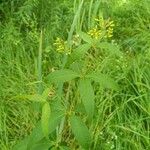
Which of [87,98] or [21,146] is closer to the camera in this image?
[87,98]

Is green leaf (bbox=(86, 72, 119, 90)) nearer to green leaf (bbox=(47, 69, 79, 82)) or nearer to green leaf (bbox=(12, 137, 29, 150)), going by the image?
green leaf (bbox=(47, 69, 79, 82))

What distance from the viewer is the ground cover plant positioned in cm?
150

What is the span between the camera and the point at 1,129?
2125 mm

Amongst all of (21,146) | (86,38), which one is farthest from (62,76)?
(21,146)

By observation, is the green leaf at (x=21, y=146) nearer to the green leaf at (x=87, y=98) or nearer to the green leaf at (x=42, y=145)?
the green leaf at (x=42, y=145)

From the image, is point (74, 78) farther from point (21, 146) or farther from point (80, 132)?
point (21, 146)

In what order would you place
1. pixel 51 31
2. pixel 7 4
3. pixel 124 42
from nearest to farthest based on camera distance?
pixel 124 42 < pixel 51 31 < pixel 7 4

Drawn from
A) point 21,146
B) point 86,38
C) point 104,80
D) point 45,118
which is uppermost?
point 86,38

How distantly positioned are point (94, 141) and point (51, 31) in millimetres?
1098

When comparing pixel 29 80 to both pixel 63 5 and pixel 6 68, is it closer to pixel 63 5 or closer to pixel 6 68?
pixel 6 68

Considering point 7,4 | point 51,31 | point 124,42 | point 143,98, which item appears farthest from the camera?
point 7,4

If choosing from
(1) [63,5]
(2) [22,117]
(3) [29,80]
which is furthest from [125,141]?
(1) [63,5]

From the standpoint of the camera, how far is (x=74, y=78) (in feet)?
4.92

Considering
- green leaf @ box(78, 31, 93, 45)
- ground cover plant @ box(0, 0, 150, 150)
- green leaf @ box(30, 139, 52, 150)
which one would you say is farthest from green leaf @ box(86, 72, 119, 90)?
green leaf @ box(30, 139, 52, 150)
